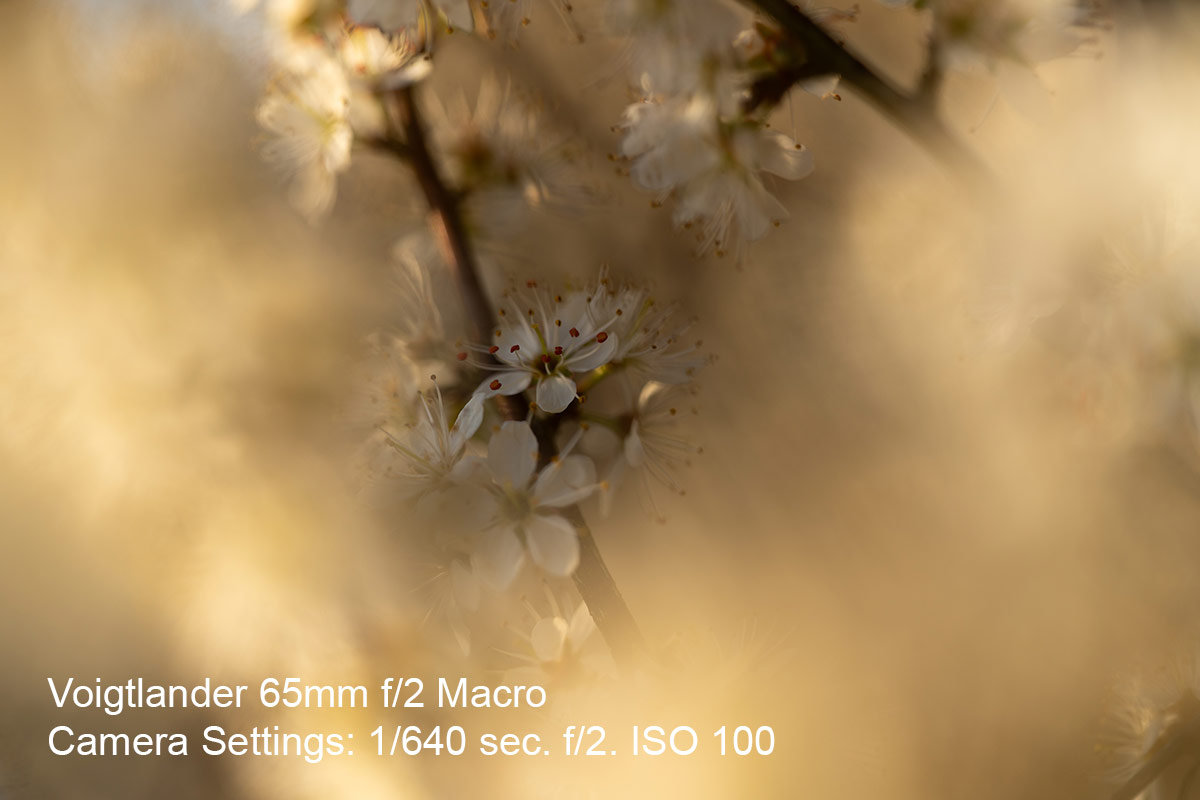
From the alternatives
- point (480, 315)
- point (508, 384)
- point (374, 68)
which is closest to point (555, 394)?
point (508, 384)

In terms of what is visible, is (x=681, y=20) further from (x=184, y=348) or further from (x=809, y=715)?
(x=184, y=348)

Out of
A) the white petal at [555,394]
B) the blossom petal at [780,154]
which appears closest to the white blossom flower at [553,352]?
the white petal at [555,394]

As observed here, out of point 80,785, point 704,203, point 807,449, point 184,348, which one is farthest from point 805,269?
point 80,785

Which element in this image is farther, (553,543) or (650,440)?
(650,440)

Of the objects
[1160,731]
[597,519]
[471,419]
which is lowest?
[1160,731]

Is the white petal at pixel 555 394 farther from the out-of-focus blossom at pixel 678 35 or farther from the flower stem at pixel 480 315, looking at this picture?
the out-of-focus blossom at pixel 678 35

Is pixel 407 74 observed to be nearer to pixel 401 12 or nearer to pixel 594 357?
pixel 401 12

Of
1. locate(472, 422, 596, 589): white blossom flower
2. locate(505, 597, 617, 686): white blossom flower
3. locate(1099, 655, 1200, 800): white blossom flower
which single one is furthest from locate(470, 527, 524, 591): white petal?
locate(1099, 655, 1200, 800): white blossom flower
